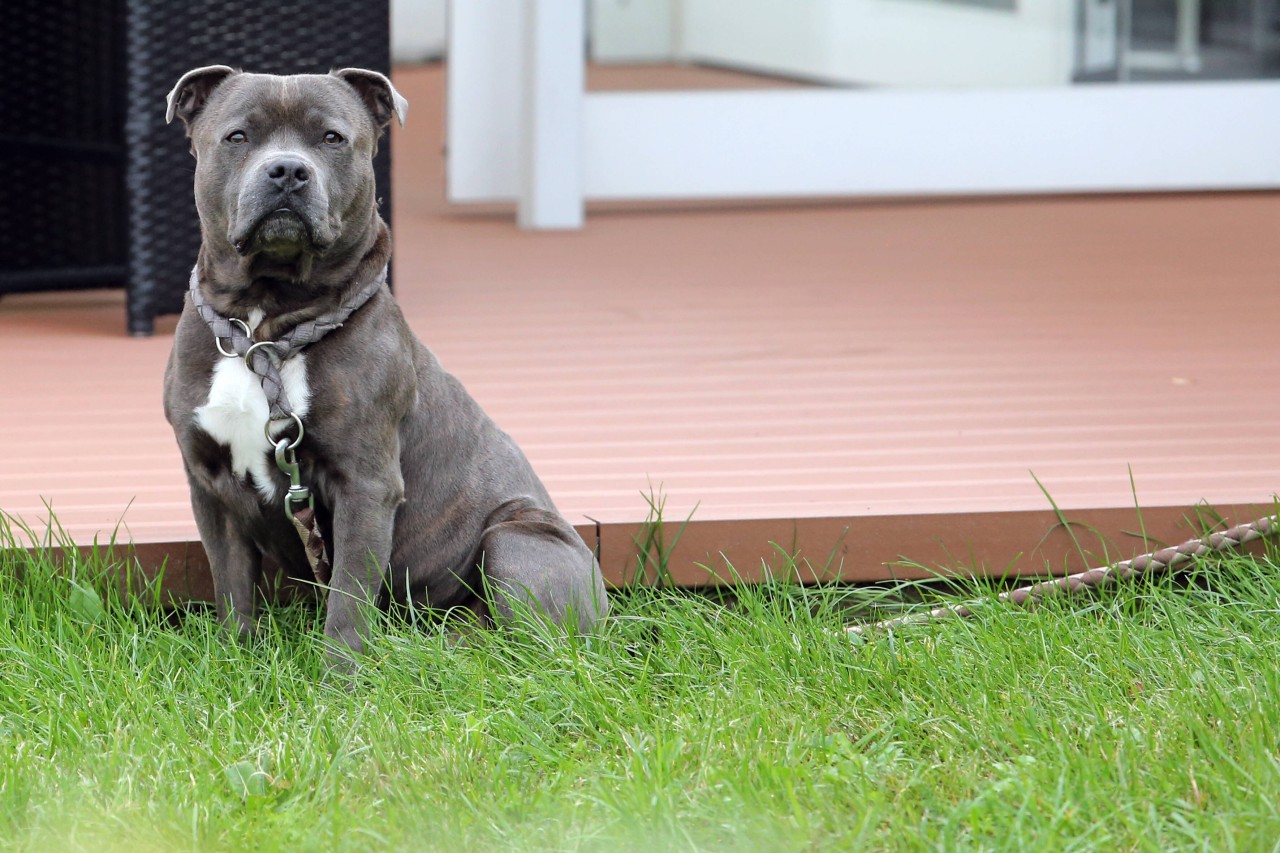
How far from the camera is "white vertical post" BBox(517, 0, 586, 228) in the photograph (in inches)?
254

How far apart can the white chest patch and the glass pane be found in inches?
205

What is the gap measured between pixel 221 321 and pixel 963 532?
143 cm

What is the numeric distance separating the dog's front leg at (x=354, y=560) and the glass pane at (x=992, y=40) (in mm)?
5208

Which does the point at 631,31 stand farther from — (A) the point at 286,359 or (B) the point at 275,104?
(A) the point at 286,359

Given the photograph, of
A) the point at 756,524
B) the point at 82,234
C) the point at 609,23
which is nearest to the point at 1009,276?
the point at 609,23

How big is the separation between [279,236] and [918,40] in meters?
5.58

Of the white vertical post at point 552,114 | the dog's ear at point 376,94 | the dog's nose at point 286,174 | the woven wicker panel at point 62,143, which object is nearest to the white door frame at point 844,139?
the white vertical post at point 552,114

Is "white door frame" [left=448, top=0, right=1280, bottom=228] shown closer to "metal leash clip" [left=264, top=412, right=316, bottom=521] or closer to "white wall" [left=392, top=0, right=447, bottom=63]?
"metal leash clip" [left=264, top=412, right=316, bottom=521]

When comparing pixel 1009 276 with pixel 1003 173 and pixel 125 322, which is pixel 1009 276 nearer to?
pixel 1003 173

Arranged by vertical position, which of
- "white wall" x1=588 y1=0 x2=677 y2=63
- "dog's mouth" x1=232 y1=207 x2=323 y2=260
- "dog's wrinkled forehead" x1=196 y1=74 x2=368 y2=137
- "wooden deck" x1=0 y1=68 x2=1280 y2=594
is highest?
"white wall" x1=588 y1=0 x2=677 y2=63

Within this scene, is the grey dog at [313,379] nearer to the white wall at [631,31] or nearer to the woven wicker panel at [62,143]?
the woven wicker panel at [62,143]

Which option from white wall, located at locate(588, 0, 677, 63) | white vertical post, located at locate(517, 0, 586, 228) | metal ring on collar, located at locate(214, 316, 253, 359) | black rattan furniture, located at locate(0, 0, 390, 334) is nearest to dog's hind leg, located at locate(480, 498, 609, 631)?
metal ring on collar, located at locate(214, 316, 253, 359)

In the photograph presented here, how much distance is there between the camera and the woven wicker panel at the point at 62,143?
4.89m

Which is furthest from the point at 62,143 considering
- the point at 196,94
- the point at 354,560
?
the point at 354,560
